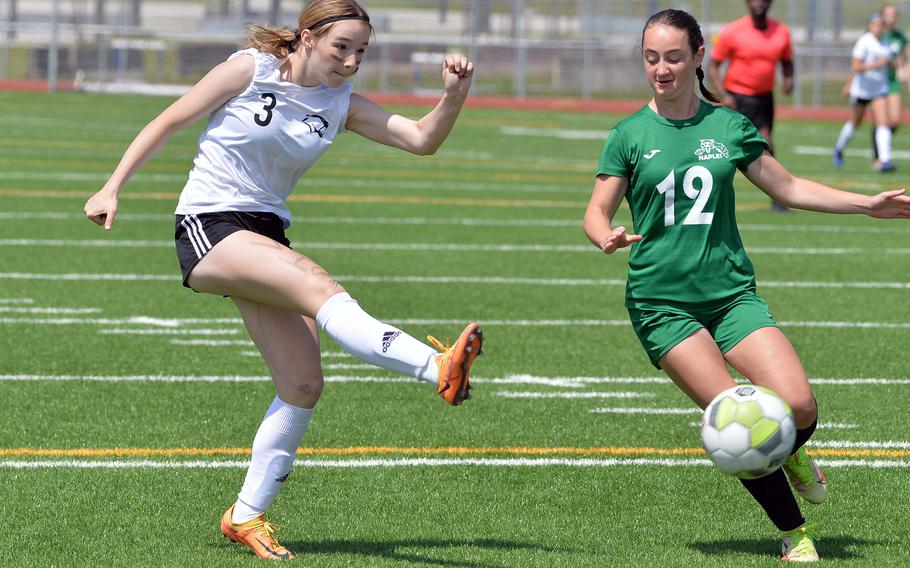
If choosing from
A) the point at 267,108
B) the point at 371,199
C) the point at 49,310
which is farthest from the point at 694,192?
the point at 371,199

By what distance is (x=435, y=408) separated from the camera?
8141 mm

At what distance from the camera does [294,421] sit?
5.52 m

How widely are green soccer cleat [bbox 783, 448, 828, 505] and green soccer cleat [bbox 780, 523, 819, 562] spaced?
0.54 ft

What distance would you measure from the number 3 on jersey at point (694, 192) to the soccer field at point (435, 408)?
1.23 m

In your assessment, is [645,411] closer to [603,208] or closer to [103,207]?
[603,208]

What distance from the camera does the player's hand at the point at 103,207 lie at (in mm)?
5203

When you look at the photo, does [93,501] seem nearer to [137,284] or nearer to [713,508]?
[713,508]

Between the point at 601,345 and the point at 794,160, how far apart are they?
592 inches

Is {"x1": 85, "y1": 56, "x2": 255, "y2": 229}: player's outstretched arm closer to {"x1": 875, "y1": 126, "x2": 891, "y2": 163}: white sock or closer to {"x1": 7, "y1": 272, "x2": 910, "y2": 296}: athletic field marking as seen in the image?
{"x1": 7, "y1": 272, "x2": 910, "y2": 296}: athletic field marking

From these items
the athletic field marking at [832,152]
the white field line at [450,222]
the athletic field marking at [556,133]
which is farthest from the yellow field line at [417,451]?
the athletic field marking at [556,133]

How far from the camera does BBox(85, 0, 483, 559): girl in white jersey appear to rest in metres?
5.27

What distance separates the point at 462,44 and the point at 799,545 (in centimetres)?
3829

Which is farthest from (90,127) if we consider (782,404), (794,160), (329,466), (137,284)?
(782,404)

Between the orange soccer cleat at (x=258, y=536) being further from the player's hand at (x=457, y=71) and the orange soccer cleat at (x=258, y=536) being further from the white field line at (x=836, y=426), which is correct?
the white field line at (x=836, y=426)
